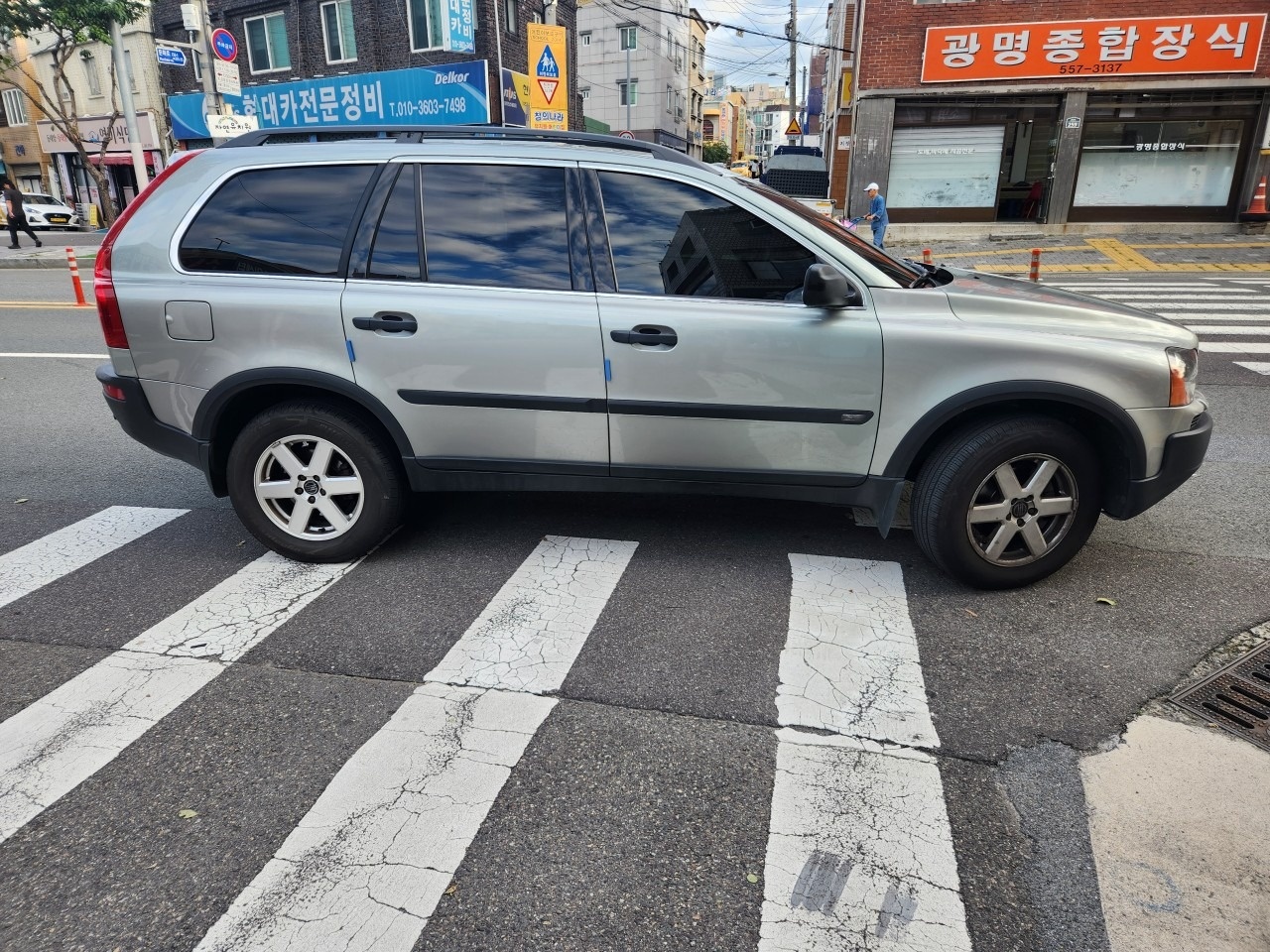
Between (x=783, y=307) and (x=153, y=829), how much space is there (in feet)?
9.52

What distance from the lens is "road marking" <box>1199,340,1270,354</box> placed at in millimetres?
9109

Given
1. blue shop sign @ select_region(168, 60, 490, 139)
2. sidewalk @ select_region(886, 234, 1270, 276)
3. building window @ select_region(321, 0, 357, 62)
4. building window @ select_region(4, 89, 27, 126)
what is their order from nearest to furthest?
sidewalk @ select_region(886, 234, 1270, 276)
blue shop sign @ select_region(168, 60, 490, 139)
building window @ select_region(321, 0, 357, 62)
building window @ select_region(4, 89, 27, 126)

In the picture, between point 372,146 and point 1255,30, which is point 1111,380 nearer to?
point 372,146

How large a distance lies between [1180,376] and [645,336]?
2263mm

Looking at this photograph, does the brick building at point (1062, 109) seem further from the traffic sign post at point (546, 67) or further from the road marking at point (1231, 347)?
the road marking at point (1231, 347)

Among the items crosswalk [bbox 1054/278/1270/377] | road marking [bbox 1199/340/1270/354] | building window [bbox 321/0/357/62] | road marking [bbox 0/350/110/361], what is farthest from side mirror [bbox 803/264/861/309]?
building window [bbox 321/0/357/62]

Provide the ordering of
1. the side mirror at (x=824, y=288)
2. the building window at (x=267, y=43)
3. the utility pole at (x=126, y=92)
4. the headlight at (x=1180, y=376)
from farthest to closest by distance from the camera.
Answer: the building window at (x=267, y=43), the utility pole at (x=126, y=92), the headlight at (x=1180, y=376), the side mirror at (x=824, y=288)

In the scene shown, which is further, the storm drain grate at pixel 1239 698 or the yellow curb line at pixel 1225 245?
the yellow curb line at pixel 1225 245

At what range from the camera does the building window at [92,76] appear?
1435 inches

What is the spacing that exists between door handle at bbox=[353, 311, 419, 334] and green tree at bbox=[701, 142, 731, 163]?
68.4 meters

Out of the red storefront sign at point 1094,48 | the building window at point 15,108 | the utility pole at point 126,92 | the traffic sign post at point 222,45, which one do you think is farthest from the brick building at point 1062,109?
the building window at point 15,108

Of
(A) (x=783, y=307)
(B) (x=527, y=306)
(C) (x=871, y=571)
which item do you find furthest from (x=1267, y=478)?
(B) (x=527, y=306)

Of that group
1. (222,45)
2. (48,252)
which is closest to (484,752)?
(222,45)

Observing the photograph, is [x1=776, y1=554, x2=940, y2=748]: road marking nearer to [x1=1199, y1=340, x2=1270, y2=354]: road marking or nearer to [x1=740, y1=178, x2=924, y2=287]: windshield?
[x1=740, y1=178, x2=924, y2=287]: windshield
